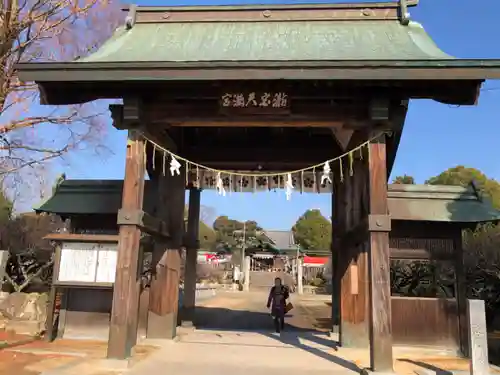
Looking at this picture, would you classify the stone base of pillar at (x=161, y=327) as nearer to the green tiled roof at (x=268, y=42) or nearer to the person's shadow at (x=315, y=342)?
the person's shadow at (x=315, y=342)

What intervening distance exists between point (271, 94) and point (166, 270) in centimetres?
496

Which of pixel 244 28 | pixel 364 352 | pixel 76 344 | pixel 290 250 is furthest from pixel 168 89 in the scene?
pixel 290 250

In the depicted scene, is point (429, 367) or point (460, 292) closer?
point (429, 367)

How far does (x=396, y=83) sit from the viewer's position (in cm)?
704

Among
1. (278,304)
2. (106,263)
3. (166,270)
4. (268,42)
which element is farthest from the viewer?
(278,304)

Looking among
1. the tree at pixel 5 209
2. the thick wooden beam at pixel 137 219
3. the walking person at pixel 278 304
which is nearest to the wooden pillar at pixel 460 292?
the walking person at pixel 278 304

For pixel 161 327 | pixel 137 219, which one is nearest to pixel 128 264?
pixel 137 219

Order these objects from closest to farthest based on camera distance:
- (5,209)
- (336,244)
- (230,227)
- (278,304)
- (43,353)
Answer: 1. (43,353)
2. (336,244)
3. (278,304)
4. (5,209)
5. (230,227)

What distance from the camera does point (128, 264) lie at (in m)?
7.06

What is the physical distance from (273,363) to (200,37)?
6.79 m

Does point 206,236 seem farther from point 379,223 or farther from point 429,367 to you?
point 379,223

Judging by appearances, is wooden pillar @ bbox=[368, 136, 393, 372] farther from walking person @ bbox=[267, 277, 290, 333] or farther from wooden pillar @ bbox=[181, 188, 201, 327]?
wooden pillar @ bbox=[181, 188, 201, 327]

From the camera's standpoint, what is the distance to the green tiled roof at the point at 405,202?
9.70 metres

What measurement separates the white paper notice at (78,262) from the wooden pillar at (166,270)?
5.19ft
